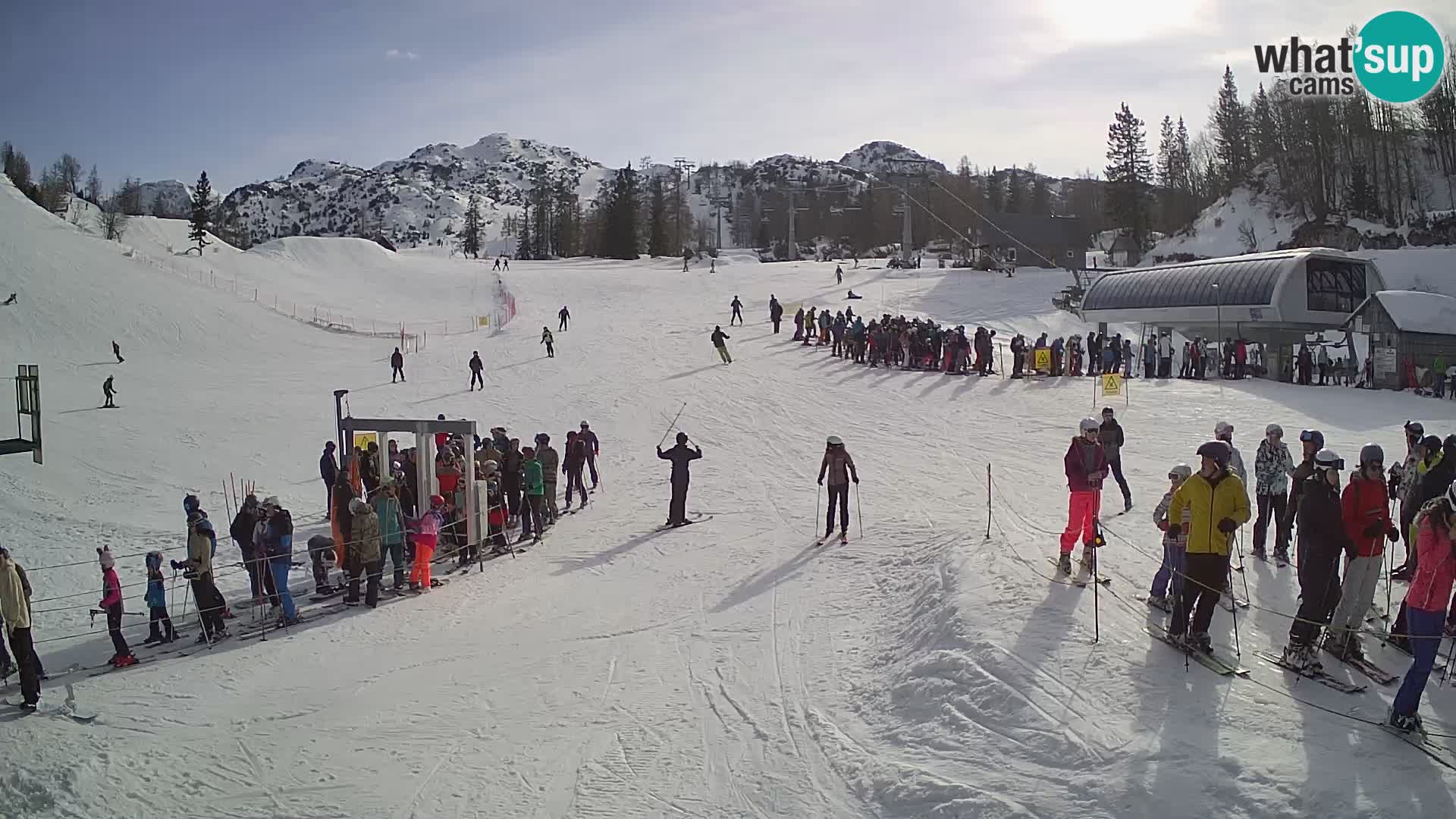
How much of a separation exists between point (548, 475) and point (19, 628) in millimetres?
7628

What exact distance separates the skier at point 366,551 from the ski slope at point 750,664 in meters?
0.39

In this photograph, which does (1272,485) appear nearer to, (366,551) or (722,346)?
(366,551)

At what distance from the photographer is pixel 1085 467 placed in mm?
9406

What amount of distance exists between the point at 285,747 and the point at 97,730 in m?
1.98

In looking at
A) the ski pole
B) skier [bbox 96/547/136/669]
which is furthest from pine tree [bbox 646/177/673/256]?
skier [bbox 96/547/136/669]

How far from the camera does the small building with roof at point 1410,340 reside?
79.9 feet

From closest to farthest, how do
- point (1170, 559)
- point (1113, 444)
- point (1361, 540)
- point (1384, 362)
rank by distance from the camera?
point (1361, 540) → point (1170, 559) → point (1113, 444) → point (1384, 362)

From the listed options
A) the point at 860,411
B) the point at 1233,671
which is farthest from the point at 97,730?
the point at 860,411

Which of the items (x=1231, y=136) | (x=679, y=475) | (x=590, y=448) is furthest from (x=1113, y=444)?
(x=1231, y=136)

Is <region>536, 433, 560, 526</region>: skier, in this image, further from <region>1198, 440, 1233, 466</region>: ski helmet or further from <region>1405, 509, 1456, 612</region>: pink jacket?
<region>1405, 509, 1456, 612</region>: pink jacket

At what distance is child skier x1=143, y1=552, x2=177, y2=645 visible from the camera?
10.9 m

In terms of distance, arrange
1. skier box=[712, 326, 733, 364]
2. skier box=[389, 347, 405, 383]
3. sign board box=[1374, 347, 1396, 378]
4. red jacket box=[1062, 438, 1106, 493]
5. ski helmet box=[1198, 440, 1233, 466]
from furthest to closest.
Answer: skier box=[712, 326, 733, 364] < skier box=[389, 347, 405, 383] < sign board box=[1374, 347, 1396, 378] < red jacket box=[1062, 438, 1106, 493] < ski helmet box=[1198, 440, 1233, 466]

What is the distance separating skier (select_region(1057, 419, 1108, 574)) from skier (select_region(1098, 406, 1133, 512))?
3031 millimetres

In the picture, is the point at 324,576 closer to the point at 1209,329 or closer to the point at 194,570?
the point at 194,570
